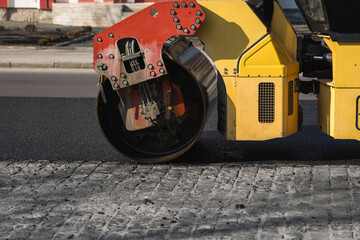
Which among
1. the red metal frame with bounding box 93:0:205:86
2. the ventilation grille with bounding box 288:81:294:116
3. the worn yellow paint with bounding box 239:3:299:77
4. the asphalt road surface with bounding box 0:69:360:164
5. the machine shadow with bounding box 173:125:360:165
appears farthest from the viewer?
the asphalt road surface with bounding box 0:69:360:164

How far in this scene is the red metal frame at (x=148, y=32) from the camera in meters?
6.27

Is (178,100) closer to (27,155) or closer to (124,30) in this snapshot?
(124,30)

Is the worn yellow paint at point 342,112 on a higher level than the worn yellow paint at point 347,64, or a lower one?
lower

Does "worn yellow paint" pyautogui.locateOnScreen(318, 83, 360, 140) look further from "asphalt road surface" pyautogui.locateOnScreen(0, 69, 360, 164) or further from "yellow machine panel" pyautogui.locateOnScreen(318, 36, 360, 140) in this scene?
"asphalt road surface" pyautogui.locateOnScreen(0, 69, 360, 164)

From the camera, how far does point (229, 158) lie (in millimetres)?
7059

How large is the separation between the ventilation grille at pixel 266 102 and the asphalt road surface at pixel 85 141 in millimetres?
540

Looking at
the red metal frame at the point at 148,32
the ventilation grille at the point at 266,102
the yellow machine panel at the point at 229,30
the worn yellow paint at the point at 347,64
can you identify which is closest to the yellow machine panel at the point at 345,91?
the worn yellow paint at the point at 347,64

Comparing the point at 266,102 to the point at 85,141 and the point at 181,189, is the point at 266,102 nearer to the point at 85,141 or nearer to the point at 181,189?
the point at 181,189

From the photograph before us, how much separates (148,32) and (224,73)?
0.76m

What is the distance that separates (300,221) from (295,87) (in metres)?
2.01

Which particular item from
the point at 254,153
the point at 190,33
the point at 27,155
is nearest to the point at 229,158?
the point at 254,153

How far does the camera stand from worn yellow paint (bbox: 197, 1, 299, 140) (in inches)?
253

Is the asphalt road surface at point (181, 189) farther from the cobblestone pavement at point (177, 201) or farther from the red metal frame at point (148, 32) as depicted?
the red metal frame at point (148, 32)

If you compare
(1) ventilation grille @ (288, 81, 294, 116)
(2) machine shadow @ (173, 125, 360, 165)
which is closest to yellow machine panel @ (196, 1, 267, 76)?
(1) ventilation grille @ (288, 81, 294, 116)
